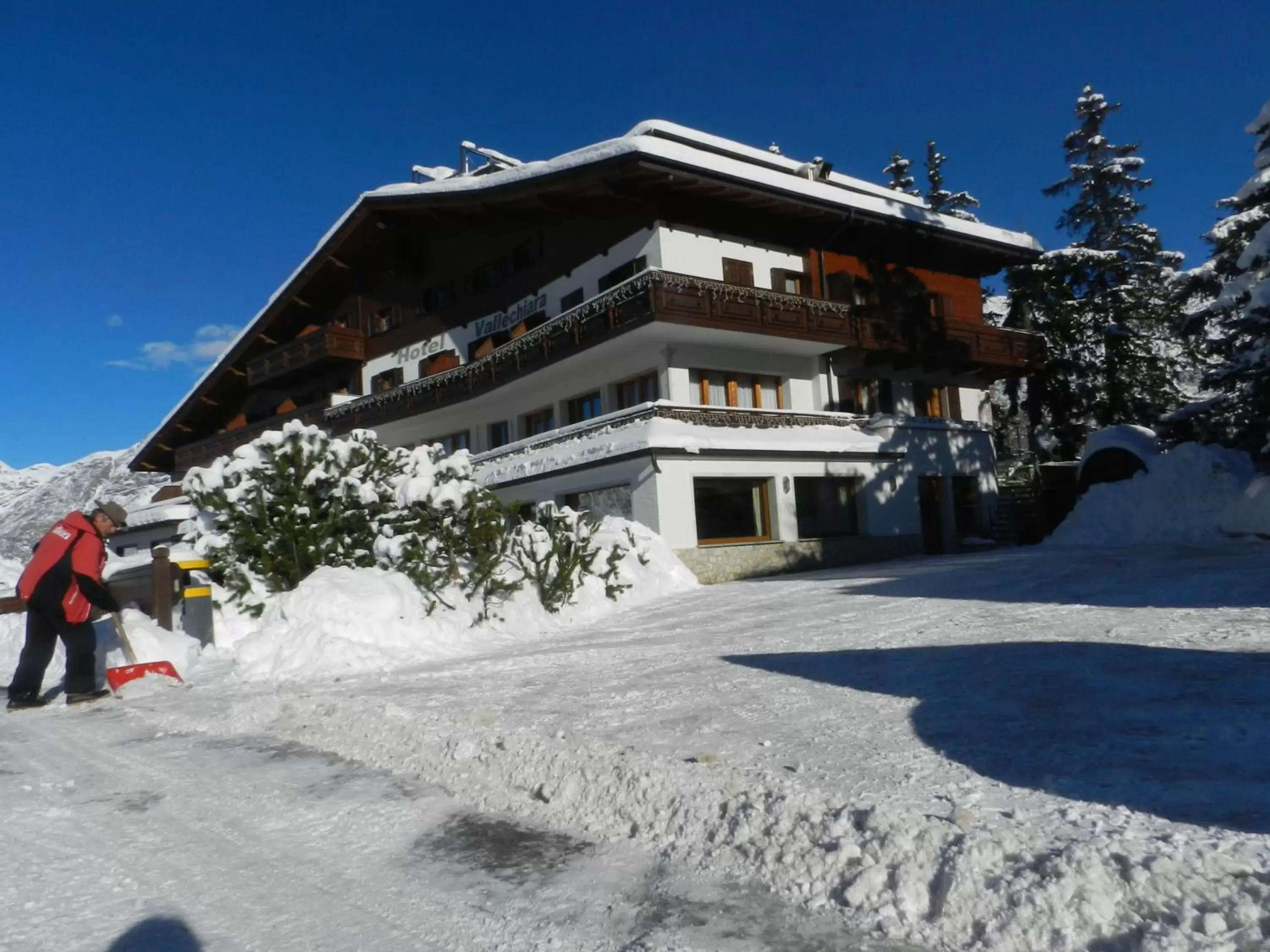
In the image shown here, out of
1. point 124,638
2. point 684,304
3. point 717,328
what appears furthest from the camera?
point 717,328

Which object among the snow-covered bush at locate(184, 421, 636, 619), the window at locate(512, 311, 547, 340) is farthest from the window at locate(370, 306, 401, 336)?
the snow-covered bush at locate(184, 421, 636, 619)

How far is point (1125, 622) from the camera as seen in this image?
8227mm

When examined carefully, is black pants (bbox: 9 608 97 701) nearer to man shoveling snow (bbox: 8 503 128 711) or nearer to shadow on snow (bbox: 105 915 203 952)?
man shoveling snow (bbox: 8 503 128 711)

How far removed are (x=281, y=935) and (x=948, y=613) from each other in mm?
8086

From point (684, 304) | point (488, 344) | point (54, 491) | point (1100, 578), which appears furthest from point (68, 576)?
point (54, 491)

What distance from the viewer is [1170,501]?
20219mm

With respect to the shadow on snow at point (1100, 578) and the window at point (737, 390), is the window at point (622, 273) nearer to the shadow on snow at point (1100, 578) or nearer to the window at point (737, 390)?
the window at point (737, 390)

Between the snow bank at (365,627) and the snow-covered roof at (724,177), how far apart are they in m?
12.2

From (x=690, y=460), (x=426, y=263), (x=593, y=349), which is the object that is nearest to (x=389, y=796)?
(x=690, y=460)

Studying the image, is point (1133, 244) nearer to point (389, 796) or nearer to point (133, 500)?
point (389, 796)

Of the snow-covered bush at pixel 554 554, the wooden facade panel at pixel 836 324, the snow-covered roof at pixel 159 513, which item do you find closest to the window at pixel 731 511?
the wooden facade panel at pixel 836 324

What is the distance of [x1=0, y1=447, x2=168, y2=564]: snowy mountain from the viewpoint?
212ft

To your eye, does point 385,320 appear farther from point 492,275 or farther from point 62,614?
point 62,614

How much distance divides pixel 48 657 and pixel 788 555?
622 inches
